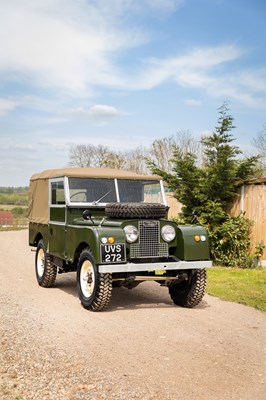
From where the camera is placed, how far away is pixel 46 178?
1031 cm

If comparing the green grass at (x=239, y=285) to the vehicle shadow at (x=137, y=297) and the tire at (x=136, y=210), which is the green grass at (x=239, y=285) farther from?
the tire at (x=136, y=210)

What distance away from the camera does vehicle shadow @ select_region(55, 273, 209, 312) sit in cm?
852

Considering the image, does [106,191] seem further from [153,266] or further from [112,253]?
[153,266]

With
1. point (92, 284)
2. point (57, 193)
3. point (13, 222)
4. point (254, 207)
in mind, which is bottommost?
point (92, 284)

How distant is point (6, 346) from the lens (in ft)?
19.7

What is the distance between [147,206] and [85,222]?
3.84 feet

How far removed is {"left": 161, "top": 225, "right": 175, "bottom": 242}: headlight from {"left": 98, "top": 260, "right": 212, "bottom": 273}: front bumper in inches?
16.4

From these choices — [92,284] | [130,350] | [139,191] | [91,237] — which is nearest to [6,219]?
[139,191]

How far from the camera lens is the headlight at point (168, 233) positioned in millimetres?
8242

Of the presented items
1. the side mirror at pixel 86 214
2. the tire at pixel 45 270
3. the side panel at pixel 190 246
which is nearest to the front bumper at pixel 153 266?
the side panel at pixel 190 246

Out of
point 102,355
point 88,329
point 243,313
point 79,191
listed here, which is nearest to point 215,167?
point 79,191

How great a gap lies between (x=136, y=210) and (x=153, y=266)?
973 millimetres

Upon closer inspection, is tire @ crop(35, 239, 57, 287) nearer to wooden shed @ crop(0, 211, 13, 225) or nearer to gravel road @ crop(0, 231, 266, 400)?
gravel road @ crop(0, 231, 266, 400)

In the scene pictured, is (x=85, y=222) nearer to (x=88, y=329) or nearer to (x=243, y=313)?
(x=88, y=329)
